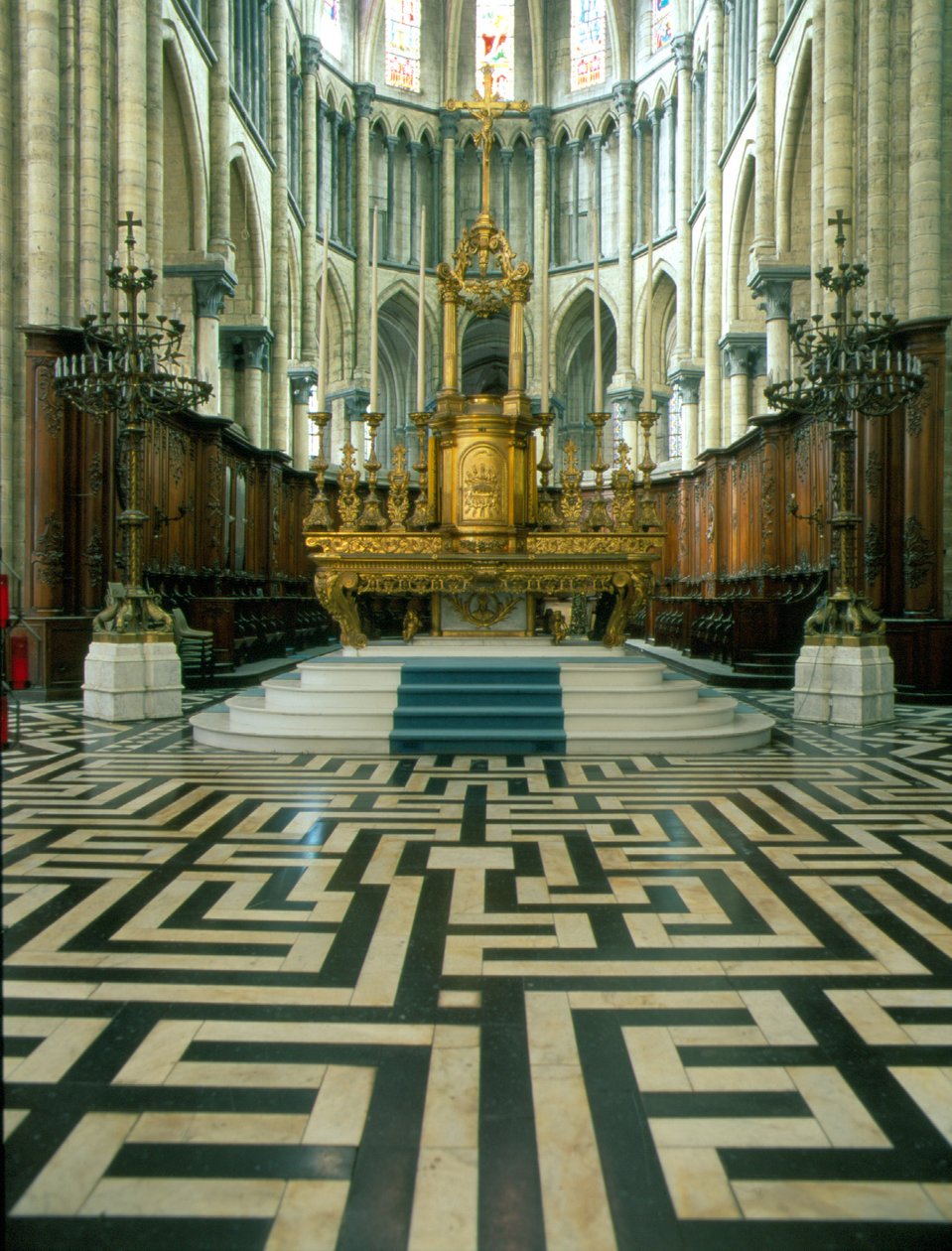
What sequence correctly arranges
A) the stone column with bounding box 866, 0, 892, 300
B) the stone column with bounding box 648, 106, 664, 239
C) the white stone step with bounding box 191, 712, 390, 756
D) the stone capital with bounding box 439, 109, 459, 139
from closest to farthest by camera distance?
1. the white stone step with bounding box 191, 712, 390, 756
2. the stone column with bounding box 866, 0, 892, 300
3. the stone column with bounding box 648, 106, 664, 239
4. the stone capital with bounding box 439, 109, 459, 139

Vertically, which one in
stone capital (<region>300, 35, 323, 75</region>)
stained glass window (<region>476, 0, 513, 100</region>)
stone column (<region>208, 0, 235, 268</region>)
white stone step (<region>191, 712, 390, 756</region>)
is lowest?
white stone step (<region>191, 712, 390, 756</region>)

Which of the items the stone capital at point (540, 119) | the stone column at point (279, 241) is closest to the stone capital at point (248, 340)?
the stone column at point (279, 241)

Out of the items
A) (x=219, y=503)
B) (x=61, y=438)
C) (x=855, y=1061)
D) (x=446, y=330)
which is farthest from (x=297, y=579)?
(x=855, y=1061)

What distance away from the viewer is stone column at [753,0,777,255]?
635 inches

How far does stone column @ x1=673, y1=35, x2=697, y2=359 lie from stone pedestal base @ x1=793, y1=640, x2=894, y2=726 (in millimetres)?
16300

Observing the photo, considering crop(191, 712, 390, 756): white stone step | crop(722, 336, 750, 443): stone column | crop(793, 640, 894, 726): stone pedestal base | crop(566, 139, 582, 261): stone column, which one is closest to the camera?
crop(191, 712, 390, 756): white stone step

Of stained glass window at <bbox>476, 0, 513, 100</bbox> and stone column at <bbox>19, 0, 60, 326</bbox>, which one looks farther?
stained glass window at <bbox>476, 0, 513, 100</bbox>

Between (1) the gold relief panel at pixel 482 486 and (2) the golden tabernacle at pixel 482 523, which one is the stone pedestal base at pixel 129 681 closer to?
(2) the golden tabernacle at pixel 482 523

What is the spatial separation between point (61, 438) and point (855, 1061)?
33.2 feet

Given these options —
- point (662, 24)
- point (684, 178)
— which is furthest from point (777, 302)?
point (662, 24)

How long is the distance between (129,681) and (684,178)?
66.7 ft

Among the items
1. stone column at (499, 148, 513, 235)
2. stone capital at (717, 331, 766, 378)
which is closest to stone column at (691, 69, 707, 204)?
stone capital at (717, 331, 766, 378)

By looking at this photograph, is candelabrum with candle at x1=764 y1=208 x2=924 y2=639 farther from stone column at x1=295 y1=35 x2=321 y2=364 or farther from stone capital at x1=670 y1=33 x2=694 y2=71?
stone capital at x1=670 y1=33 x2=694 y2=71

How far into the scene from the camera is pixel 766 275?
51.5 feet
